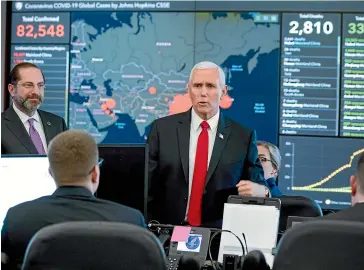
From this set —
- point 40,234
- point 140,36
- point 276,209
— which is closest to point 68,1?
point 140,36

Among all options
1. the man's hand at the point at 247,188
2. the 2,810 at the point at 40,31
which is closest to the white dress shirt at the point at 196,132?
the man's hand at the point at 247,188

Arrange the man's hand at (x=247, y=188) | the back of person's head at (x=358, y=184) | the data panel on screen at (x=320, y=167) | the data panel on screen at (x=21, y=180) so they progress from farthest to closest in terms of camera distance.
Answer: the data panel on screen at (x=320, y=167) → the man's hand at (x=247, y=188) → the data panel on screen at (x=21, y=180) → the back of person's head at (x=358, y=184)

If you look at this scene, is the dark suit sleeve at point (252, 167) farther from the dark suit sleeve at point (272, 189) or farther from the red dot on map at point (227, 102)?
the red dot on map at point (227, 102)

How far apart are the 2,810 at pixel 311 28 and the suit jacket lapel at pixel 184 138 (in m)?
1.92

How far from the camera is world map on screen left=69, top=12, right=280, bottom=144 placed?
4.65 meters

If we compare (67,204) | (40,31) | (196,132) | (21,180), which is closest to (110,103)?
(40,31)

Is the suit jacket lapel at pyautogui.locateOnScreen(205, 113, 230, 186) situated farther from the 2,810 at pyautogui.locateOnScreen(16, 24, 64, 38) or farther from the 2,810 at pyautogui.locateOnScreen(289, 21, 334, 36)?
the 2,810 at pyautogui.locateOnScreen(16, 24, 64, 38)

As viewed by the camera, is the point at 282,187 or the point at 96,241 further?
the point at 282,187

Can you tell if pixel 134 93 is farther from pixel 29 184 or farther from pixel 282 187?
pixel 29 184

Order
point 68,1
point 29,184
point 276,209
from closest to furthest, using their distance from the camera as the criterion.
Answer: point 276,209 < point 29,184 < point 68,1

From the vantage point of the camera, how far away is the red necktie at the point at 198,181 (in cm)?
290

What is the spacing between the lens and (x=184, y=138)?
3.01 metres

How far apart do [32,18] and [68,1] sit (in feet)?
1.13

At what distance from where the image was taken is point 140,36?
478 cm
